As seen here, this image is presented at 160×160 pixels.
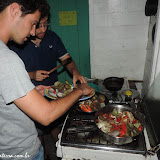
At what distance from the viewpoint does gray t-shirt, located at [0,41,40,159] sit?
83 cm

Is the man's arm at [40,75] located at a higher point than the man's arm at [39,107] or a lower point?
lower

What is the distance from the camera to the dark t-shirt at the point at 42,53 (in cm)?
220

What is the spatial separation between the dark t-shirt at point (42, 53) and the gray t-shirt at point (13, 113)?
4.09ft

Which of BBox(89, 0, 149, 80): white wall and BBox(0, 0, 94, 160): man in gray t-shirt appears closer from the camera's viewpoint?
BBox(0, 0, 94, 160): man in gray t-shirt

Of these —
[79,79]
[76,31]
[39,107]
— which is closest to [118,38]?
[76,31]

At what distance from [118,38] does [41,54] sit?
1.66 meters

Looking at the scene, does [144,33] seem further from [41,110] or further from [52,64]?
[41,110]

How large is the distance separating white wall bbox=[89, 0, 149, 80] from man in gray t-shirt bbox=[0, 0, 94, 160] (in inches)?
83.7

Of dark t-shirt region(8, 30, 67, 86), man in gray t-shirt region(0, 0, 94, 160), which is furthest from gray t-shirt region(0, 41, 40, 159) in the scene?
dark t-shirt region(8, 30, 67, 86)

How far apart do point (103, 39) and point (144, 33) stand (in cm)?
82

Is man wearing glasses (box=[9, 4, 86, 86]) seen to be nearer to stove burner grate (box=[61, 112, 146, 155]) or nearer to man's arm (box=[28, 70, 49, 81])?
man's arm (box=[28, 70, 49, 81])

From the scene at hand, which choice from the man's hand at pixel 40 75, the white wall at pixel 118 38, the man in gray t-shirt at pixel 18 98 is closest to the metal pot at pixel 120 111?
the man in gray t-shirt at pixel 18 98

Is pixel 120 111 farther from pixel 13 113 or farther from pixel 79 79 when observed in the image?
pixel 13 113

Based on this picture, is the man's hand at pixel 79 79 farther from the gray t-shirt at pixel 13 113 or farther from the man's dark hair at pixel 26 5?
the man's dark hair at pixel 26 5
